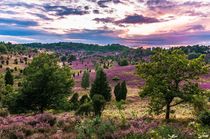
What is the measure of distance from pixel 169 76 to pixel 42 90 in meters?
17.6

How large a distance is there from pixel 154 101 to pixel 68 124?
2255cm

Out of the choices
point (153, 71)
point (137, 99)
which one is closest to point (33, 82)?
point (153, 71)

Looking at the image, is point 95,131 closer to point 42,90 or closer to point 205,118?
point 205,118

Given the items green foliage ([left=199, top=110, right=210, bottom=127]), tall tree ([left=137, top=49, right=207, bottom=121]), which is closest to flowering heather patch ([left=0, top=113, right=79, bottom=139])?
green foliage ([left=199, top=110, right=210, bottom=127])

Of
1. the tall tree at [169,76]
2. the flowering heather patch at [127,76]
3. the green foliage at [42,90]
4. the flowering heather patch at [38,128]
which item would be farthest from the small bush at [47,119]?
the flowering heather patch at [127,76]

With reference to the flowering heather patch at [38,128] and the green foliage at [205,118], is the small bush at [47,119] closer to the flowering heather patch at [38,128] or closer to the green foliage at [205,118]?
the flowering heather patch at [38,128]

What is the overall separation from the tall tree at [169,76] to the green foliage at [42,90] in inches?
497

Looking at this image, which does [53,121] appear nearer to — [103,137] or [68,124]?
[68,124]

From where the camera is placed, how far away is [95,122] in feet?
53.2

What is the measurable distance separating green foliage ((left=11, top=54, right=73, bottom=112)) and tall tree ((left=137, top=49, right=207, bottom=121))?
12.6 metres

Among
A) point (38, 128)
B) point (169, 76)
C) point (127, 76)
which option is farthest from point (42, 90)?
point (127, 76)

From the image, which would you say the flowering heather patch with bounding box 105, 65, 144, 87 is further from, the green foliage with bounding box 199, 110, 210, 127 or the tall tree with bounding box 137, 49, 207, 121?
the green foliage with bounding box 199, 110, 210, 127

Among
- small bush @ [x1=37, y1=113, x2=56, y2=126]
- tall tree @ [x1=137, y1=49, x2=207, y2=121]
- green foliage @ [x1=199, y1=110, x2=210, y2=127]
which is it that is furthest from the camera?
tall tree @ [x1=137, y1=49, x2=207, y2=121]

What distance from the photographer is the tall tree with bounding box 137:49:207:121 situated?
37500 millimetres
